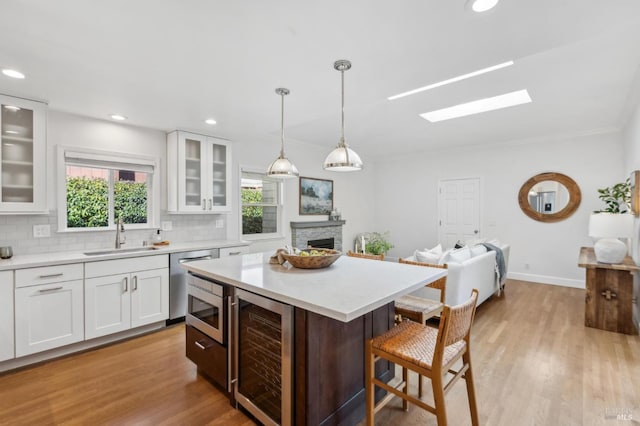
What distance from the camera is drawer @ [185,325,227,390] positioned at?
2.12 m

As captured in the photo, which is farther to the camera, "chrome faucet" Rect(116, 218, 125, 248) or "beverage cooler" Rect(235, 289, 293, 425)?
"chrome faucet" Rect(116, 218, 125, 248)

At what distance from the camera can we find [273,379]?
5.83 feet

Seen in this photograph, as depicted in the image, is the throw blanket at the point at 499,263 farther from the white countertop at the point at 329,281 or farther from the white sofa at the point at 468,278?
the white countertop at the point at 329,281

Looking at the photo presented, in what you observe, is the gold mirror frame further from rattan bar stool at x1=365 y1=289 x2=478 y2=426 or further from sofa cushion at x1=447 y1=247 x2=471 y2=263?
rattan bar stool at x1=365 y1=289 x2=478 y2=426

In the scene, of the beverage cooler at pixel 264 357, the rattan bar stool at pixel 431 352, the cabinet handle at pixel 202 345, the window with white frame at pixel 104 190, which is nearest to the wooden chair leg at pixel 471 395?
the rattan bar stool at pixel 431 352

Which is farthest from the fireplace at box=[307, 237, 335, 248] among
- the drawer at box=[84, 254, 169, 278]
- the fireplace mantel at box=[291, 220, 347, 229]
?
the drawer at box=[84, 254, 169, 278]

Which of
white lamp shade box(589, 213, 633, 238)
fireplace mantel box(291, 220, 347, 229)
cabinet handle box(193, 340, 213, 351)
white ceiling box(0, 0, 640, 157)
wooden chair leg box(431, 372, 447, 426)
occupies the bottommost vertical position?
cabinet handle box(193, 340, 213, 351)

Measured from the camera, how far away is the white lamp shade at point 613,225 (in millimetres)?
3230

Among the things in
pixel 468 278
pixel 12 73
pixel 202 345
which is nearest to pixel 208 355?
pixel 202 345

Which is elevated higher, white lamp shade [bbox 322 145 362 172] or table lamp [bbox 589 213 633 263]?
white lamp shade [bbox 322 145 362 172]

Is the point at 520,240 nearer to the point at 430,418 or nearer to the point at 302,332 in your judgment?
the point at 430,418

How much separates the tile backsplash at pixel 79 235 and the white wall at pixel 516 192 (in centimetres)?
438

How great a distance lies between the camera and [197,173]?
13.1 feet

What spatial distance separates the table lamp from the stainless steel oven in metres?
4.03
